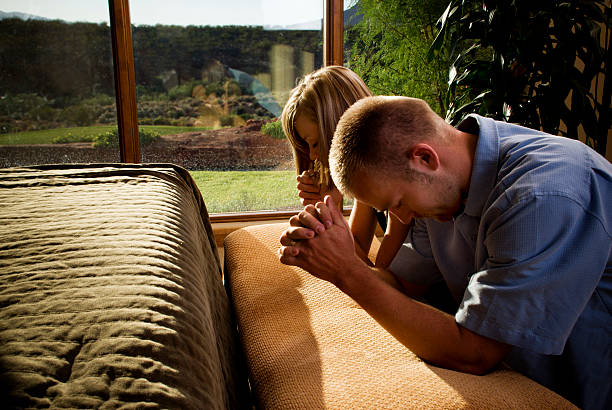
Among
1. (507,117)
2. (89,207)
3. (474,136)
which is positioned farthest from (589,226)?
(507,117)

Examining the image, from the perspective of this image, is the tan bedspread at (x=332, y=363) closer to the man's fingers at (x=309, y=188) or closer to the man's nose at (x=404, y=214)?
the man's nose at (x=404, y=214)

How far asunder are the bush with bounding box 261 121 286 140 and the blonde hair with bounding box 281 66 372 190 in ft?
4.34

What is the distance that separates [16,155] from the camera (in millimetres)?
2498

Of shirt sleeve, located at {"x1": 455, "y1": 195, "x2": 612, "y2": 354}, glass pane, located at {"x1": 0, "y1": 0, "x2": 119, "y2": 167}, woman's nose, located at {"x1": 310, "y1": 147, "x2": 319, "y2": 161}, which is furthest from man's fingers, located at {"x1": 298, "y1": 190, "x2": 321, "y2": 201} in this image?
glass pane, located at {"x1": 0, "y1": 0, "x2": 119, "y2": 167}

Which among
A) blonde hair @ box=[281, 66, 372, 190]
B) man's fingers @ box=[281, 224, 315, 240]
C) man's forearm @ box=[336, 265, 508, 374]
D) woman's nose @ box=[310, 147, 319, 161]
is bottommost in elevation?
man's forearm @ box=[336, 265, 508, 374]

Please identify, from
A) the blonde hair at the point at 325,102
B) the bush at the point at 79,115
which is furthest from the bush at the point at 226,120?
the blonde hair at the point at 325,102

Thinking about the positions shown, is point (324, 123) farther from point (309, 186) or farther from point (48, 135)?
point (48, 135)

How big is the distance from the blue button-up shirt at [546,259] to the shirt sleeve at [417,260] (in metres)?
0.37

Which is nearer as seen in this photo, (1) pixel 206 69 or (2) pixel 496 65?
(2) pixel 496 65

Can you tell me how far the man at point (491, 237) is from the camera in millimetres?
716

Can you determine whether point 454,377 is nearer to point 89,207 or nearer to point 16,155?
point 89,207

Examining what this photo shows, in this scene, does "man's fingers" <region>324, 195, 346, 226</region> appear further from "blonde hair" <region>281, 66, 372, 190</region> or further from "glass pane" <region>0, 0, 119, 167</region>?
"glass pane" <region>0, 0, 119, 167</region>

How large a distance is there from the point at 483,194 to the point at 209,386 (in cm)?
62

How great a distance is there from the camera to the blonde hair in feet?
4.87
